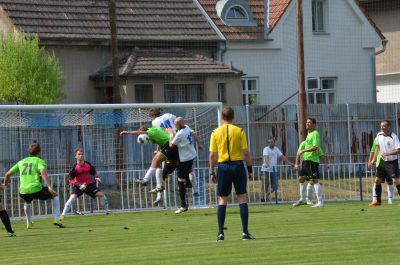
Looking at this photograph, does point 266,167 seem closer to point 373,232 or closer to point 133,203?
A: point 133,203

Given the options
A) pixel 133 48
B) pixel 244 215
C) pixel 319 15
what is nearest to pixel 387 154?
pixel 244 215

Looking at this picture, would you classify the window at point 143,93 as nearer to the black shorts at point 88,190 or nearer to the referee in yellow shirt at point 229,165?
the black shorts at point 88,190

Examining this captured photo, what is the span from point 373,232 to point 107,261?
194 inches

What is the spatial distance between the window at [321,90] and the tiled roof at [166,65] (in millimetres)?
5222

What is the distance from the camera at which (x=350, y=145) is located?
144 ft

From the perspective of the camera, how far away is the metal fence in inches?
1190

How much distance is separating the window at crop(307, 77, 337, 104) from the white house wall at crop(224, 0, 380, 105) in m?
0.26

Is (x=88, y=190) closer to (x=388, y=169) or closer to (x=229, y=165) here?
(x=388, y=169)

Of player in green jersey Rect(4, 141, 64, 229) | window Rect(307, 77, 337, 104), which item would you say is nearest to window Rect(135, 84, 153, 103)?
window Rect(307, 77, 337, 104)

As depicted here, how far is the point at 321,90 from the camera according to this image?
49406mm

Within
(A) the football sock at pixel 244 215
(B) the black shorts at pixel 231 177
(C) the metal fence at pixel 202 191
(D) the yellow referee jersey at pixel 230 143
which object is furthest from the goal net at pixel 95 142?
(A) the football sock at pixel 244 215

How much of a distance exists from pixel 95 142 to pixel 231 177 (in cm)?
1511

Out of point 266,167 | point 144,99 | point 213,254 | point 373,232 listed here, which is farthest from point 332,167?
point 213,254

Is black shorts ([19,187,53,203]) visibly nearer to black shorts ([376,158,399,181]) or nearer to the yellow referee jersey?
the yellow referee jersey
